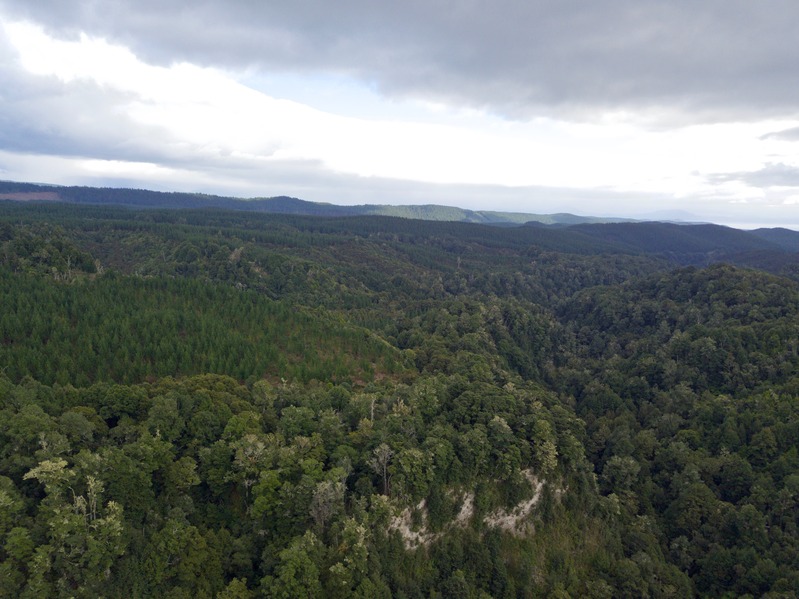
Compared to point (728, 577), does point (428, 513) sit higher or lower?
higher

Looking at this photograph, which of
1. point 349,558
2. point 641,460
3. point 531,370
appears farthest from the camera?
point 531,370

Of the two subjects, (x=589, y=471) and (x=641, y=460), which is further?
(x=641, y=460)

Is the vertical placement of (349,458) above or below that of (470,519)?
above

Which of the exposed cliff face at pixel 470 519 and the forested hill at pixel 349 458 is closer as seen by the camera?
the forested hill at pixel 349 458

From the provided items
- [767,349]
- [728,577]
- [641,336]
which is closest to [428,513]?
[728,577]

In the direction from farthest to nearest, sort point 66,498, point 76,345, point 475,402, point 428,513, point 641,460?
point 641,460, point 76,345, point 475,402, point 428,513, point 66,498

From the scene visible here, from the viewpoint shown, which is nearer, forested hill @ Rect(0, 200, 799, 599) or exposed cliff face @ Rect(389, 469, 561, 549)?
forested hill @ Rect(0, 200, 799, 599)

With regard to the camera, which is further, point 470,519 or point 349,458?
point 470,519

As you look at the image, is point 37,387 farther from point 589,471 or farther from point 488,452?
point 589,471
